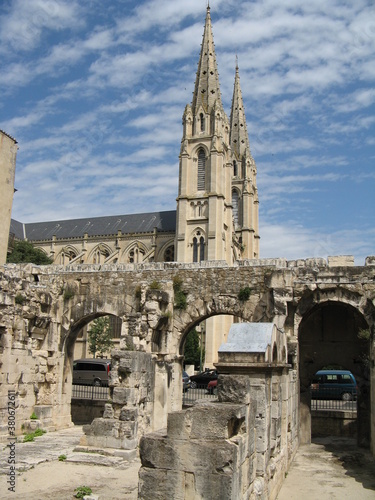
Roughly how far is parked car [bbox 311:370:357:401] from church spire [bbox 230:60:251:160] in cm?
3844

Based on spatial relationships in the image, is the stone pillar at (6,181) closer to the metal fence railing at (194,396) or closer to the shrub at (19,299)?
the metal fence railing at (194,396)

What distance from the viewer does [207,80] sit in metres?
51.6

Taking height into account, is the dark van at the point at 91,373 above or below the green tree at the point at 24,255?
below

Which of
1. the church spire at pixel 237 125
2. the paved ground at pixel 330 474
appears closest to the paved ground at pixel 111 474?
the paved ground at pixel 330 474

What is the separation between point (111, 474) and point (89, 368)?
17.4 metres

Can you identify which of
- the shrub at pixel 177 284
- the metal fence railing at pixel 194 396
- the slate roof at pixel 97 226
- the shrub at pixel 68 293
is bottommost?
the metal fence railing at pixel 194 396

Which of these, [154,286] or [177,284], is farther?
[177,284]

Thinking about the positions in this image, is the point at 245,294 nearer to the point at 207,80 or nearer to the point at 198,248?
the point at 198,248

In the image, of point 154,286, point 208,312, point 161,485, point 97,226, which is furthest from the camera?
point 97,226

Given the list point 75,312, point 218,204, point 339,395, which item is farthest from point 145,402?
point 218,204

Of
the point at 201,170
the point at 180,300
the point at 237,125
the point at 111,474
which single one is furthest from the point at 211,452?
the point at 237,125

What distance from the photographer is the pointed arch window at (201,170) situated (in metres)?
47.8

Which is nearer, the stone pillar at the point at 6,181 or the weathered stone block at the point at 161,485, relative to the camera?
the weathered stone block at the point at 161,485

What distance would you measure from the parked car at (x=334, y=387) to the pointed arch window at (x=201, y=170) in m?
27.3
